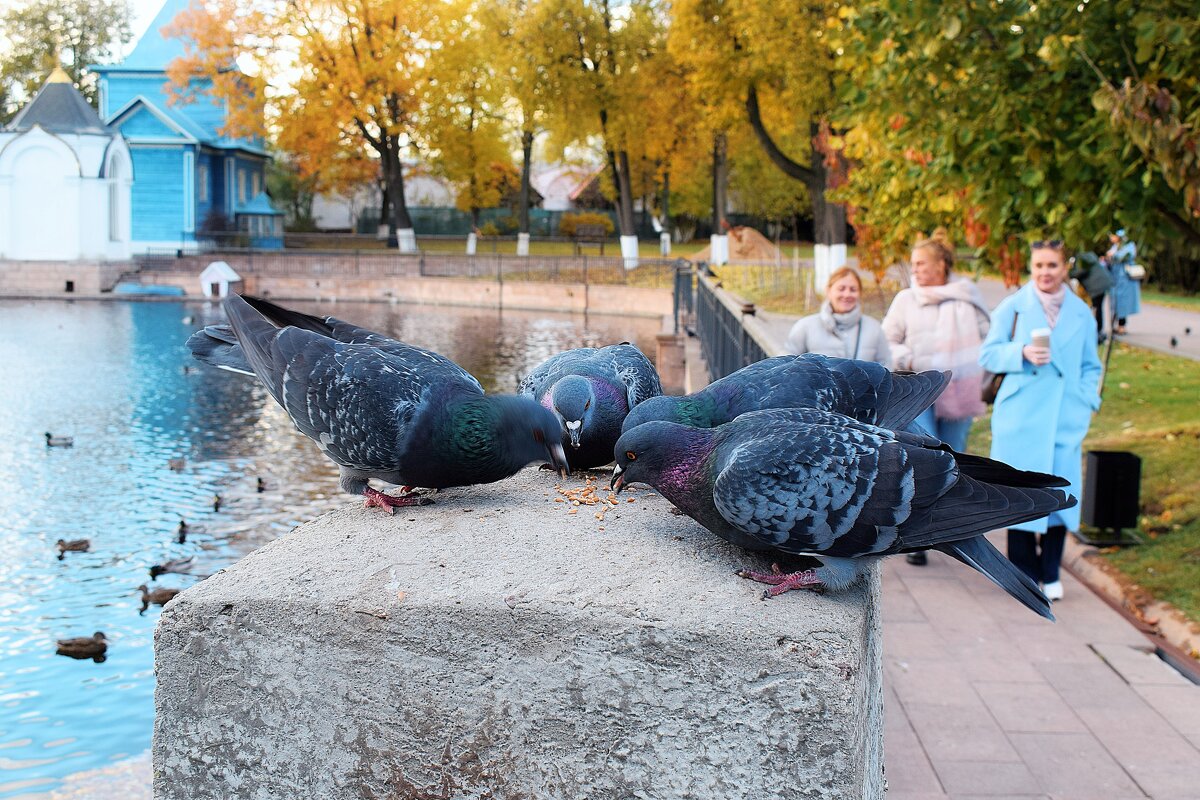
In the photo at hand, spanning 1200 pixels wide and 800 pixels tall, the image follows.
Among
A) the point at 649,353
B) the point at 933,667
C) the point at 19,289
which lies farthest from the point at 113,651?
the point at 19,289

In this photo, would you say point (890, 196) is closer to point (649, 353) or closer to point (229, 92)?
point (649, 353)

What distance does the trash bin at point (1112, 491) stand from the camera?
7484mm

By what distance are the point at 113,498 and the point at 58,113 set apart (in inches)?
1234

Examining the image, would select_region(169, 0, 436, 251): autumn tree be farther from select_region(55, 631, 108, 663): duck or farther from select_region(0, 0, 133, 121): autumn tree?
select_region(55, 631, 108, 663): duck

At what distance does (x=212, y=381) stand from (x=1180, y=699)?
15899 millimetres

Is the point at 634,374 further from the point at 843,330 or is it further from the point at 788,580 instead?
the point at 843,330

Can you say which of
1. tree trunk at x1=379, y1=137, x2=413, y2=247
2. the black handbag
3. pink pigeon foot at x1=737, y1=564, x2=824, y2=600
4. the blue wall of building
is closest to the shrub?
tree trunk at x1=379, y1=137, x2=413, y2=247

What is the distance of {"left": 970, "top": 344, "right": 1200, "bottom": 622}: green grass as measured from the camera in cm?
695

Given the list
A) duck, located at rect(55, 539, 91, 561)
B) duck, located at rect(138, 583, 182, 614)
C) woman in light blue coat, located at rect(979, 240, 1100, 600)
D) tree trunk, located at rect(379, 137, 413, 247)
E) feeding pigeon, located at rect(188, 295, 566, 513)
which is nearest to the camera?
feeding pigeon, located at rect(188, 295, 566, 513)

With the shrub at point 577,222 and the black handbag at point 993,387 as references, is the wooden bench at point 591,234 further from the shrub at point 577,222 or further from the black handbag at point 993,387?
the black handbag at point 993,387

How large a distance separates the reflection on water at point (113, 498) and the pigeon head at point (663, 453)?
442 centimetres

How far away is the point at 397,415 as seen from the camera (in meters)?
3.28

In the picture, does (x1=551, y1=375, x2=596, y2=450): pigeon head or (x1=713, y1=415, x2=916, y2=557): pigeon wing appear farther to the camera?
(x1=551, y1=375, x2=596, y2=450): pigeon head

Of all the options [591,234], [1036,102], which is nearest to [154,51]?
[591,234]
